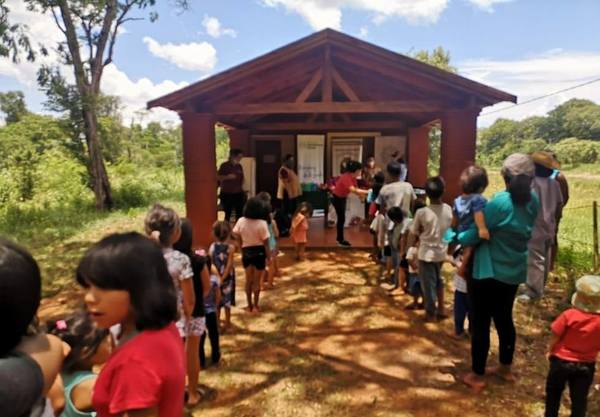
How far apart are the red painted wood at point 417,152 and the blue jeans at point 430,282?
19.6 ft

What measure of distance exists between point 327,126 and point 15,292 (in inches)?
381

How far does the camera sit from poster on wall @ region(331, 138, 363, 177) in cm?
1050

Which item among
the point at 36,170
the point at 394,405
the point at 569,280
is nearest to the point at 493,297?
the point at 394,405

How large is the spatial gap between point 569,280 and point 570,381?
386cm

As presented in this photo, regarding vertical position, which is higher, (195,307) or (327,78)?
(327,78)

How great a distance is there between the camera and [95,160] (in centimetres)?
1362

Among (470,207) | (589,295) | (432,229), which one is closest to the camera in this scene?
(589,295)

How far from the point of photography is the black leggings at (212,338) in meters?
3.62

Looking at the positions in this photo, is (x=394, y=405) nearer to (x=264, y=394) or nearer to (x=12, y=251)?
(x=264, y=394)

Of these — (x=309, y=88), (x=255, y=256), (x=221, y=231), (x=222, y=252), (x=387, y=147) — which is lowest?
(x=255, y=256)

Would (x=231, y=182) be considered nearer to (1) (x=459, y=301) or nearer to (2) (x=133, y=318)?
(1) (x=459, y=301)

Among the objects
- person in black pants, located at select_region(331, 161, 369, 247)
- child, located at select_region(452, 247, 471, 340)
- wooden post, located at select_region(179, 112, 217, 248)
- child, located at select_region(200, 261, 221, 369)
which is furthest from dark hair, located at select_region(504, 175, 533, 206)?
wooden post, located at select_region(179, 112, 217, 248)

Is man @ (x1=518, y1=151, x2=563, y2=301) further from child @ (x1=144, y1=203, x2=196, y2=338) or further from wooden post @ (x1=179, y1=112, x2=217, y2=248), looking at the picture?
wooden post @ (x1=179, y1=112, x2=217, y2=248)

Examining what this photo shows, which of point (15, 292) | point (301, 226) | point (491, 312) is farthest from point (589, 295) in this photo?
point (301, 226)
